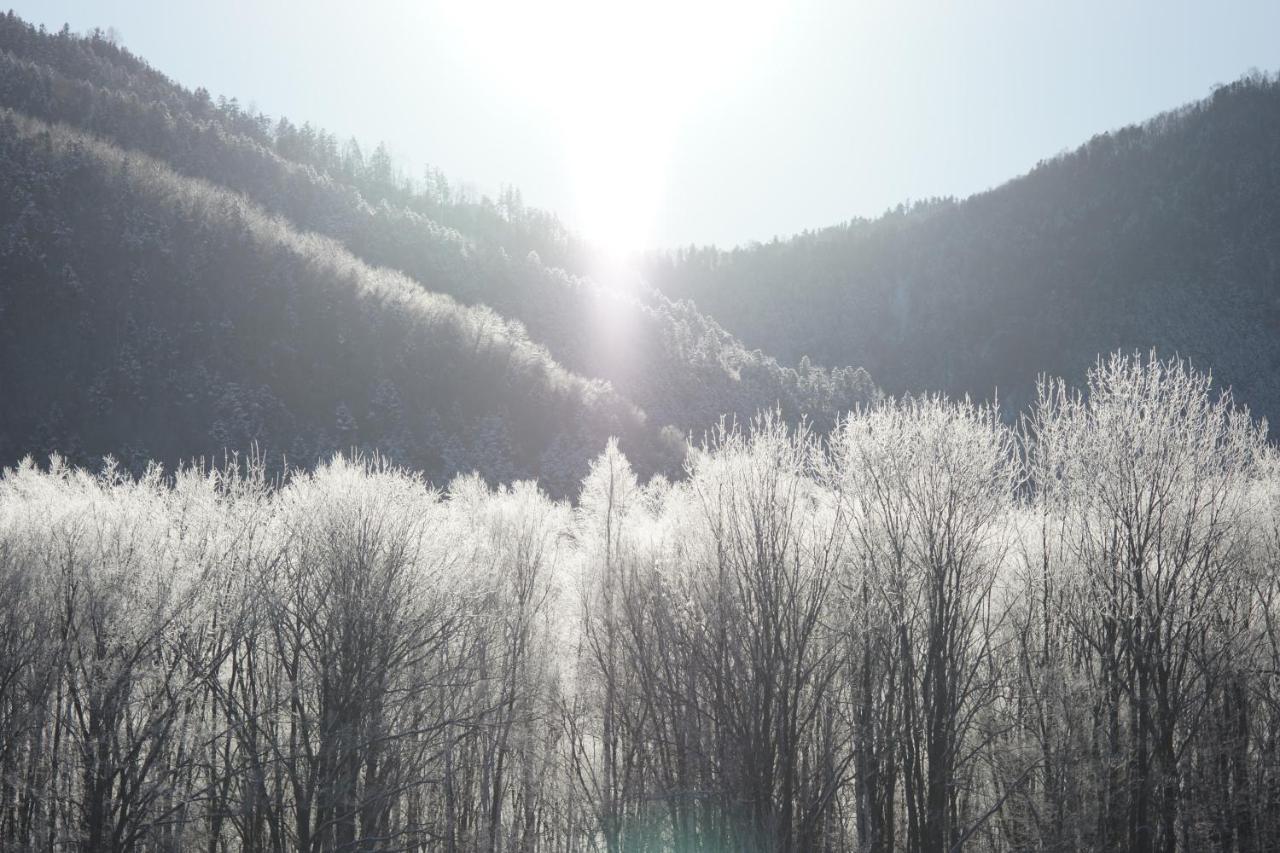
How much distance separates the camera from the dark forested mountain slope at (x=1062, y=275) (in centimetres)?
15888

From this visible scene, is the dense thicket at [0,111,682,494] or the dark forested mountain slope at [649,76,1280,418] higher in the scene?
the dark forested mountain slope at [649,76,1280,418]

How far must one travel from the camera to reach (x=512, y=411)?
83625mm

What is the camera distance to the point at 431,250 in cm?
11812

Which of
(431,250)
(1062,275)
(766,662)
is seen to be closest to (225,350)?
(431,250)

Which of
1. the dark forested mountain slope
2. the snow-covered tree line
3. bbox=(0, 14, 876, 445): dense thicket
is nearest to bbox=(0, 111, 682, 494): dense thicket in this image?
bbox=(0, 14, 876, 445): dense thicket

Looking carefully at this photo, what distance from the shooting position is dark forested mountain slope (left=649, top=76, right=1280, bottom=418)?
521 ft

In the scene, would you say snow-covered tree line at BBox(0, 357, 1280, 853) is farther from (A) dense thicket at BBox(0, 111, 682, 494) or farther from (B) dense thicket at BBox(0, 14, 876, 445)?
(B) dense thicket at BBox(0, 14, 876, 445)

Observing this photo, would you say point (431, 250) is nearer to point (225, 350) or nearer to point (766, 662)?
point (225, 350)

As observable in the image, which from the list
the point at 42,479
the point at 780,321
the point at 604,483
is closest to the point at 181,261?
the point at 42,479

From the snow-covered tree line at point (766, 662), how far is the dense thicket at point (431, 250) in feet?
237

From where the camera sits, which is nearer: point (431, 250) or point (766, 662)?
point (766, 662)

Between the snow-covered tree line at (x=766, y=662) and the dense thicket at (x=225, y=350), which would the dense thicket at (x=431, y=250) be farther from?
the snow-covered tree line at (x=766, y=662)

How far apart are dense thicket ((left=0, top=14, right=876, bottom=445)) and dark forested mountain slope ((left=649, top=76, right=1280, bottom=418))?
55.4m

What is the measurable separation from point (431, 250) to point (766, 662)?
11034 centimetres
